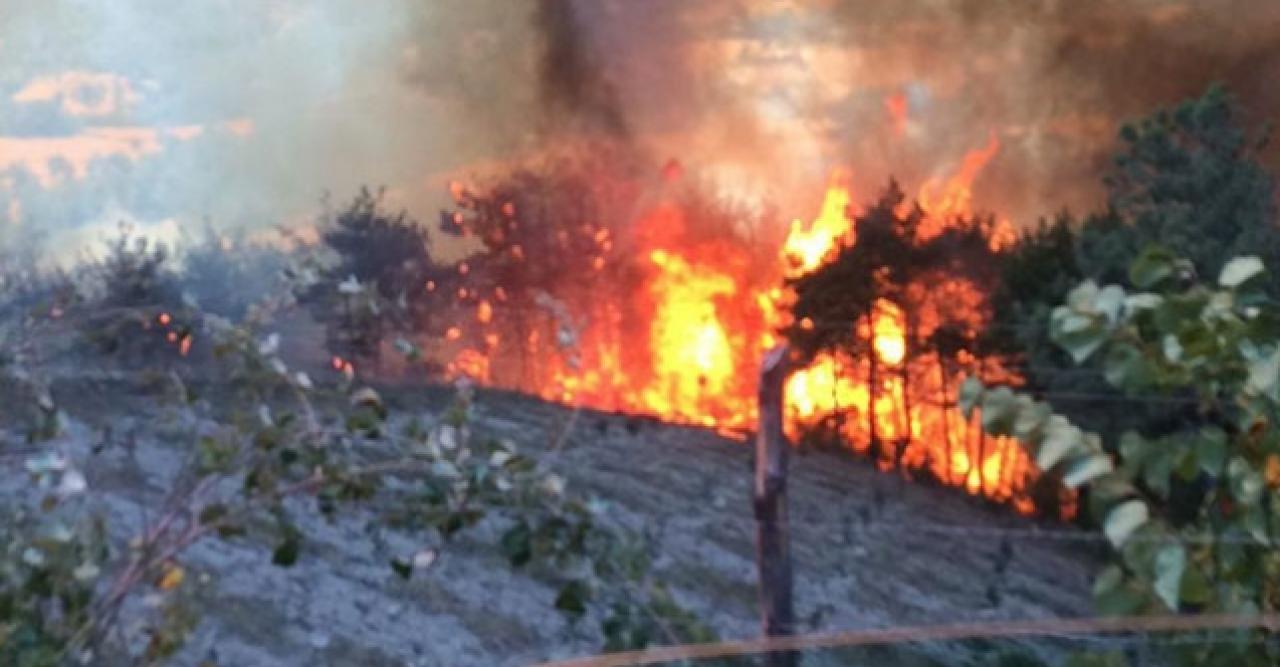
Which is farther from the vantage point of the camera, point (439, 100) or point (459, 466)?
point (439, 100)

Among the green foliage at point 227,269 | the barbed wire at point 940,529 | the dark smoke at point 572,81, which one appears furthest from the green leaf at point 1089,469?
the dark smoke at point 572,81

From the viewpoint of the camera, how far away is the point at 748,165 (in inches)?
265

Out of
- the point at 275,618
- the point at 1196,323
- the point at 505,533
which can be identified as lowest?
the point at 275,618

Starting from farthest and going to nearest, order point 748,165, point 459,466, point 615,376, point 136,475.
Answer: point 748,165, point 615,376, point 136,475, point 459,466

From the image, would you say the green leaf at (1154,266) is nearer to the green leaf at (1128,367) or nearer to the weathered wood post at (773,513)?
the green leaf at (1128,367)

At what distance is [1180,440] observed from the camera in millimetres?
3076

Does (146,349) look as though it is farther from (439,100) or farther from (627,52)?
(627,52)

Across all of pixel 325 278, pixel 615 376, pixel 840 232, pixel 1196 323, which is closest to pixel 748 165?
pixel 840 232

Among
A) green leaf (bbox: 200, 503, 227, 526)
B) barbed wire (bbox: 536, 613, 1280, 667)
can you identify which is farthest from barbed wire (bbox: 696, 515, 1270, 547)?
barbed wire (bbox: 536, 613, 1280, 667)

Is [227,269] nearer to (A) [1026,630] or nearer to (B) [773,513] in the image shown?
(B) [773,513]

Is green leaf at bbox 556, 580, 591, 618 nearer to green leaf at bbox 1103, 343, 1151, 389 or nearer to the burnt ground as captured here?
the burnt ground

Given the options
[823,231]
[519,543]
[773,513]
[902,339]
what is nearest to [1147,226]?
[902,339]

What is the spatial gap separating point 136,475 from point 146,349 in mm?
419

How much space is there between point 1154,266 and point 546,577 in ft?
8.07
